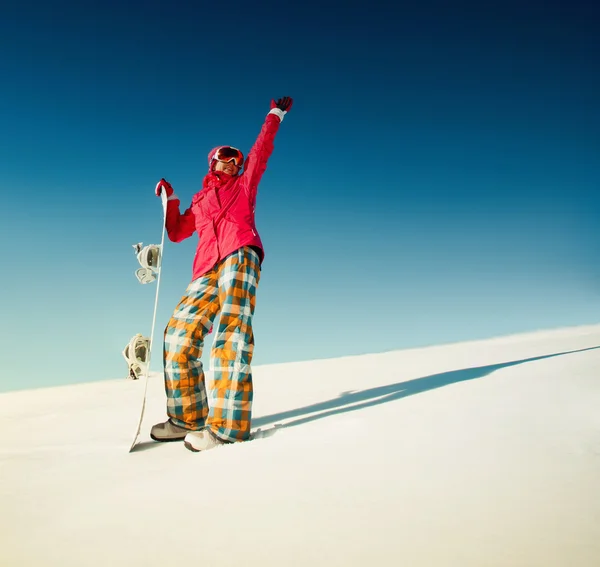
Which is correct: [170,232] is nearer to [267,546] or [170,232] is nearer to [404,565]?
[267,546]

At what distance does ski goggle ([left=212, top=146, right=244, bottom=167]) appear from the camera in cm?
331

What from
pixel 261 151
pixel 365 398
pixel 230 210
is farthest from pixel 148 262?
pixel 365 398

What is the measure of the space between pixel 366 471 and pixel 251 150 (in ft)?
7.66

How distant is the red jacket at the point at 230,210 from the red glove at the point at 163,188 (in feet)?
0.96

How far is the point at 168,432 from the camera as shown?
286 cm

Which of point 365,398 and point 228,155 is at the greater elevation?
point 228,155

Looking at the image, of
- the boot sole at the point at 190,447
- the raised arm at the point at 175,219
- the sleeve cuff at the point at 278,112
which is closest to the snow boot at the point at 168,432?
the boot sole at the point at 190,447

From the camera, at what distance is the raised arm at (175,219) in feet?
11.3

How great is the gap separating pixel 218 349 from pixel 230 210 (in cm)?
100

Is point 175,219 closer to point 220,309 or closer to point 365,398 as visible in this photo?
point 220,309

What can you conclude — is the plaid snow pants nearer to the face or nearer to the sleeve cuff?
the face

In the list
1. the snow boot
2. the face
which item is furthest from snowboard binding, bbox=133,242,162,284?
the snow boot

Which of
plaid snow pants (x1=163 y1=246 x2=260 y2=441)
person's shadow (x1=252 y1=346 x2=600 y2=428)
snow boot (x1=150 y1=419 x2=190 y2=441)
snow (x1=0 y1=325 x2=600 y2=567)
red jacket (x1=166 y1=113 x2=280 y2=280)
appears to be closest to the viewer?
snow (x1=0 y1=325 x2=600 y2=567)

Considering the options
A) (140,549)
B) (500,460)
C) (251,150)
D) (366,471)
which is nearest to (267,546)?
(140,549)
